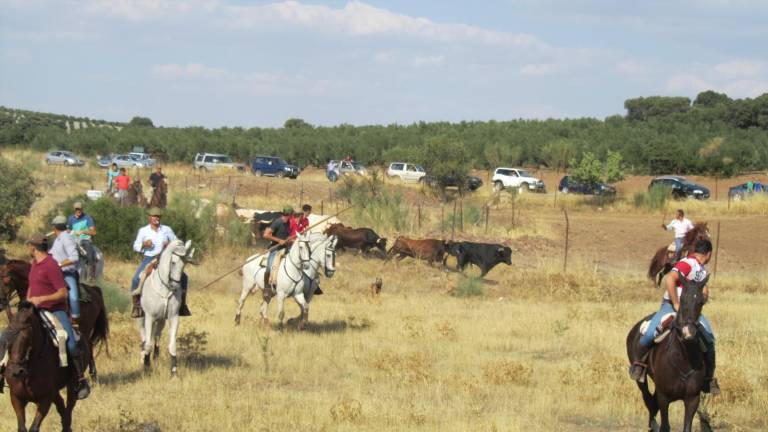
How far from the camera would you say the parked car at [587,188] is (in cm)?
5147

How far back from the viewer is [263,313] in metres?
16.9

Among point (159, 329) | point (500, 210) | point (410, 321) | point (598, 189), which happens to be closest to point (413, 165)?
point (598, 189)

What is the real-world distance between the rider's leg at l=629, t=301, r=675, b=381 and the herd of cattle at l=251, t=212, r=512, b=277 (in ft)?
52.3

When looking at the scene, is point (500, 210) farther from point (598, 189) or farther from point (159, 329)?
point (159, 329)

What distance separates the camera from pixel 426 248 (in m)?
26.9

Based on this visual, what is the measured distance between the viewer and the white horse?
12.5 m

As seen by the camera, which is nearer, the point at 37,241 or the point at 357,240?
the point at 37,241

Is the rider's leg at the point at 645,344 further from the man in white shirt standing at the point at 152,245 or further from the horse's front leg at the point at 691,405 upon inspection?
the man in white shirt standing at the point at 152,245

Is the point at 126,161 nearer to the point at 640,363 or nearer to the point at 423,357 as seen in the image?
the point at 423,357

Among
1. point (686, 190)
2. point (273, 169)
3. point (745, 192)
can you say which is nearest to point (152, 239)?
point (745, 192)

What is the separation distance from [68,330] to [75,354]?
232 mm

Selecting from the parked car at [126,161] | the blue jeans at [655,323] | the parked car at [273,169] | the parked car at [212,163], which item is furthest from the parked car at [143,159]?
the blue jeans at [655,323]

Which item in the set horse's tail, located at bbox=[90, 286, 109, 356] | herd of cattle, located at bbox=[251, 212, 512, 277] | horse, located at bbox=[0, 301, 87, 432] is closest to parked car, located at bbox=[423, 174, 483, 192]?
herd of cattle, located at bbox=[251, 212, 512, 277]

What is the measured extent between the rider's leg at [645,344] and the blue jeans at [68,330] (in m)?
5.43
